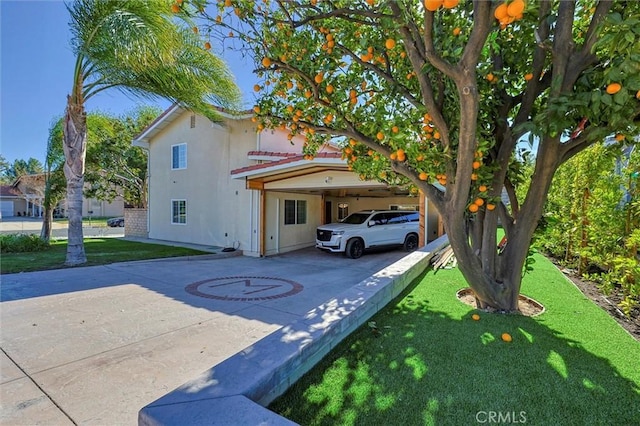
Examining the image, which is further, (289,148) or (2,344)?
(289,148)

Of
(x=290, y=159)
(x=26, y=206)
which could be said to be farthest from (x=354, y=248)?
(x=26, y=206)

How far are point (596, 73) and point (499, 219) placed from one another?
1.84m

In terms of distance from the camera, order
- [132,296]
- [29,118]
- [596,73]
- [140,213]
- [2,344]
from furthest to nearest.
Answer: [140,213] < [29,118] < [132,296] < [2,344] < [596,73]

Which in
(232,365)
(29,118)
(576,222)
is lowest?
(232,365)

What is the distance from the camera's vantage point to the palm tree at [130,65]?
291 inches

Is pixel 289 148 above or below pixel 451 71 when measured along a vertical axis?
above

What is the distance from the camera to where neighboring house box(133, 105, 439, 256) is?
11562 millimetres

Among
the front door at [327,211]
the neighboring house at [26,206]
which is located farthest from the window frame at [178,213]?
the neighboring house at [26,206]

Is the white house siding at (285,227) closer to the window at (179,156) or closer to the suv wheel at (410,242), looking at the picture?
the suv wheel at (410,242)

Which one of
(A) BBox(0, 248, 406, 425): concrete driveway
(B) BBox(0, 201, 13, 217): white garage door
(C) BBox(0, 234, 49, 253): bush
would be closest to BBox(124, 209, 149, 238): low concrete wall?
(C) BBox(0, 234, 49, 253): bush

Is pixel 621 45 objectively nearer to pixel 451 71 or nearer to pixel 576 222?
pixel 451 71

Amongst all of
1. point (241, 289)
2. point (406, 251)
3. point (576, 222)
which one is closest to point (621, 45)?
point (576, 222)

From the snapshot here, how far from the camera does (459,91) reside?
2670 millimetres

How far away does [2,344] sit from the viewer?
4043 mm
